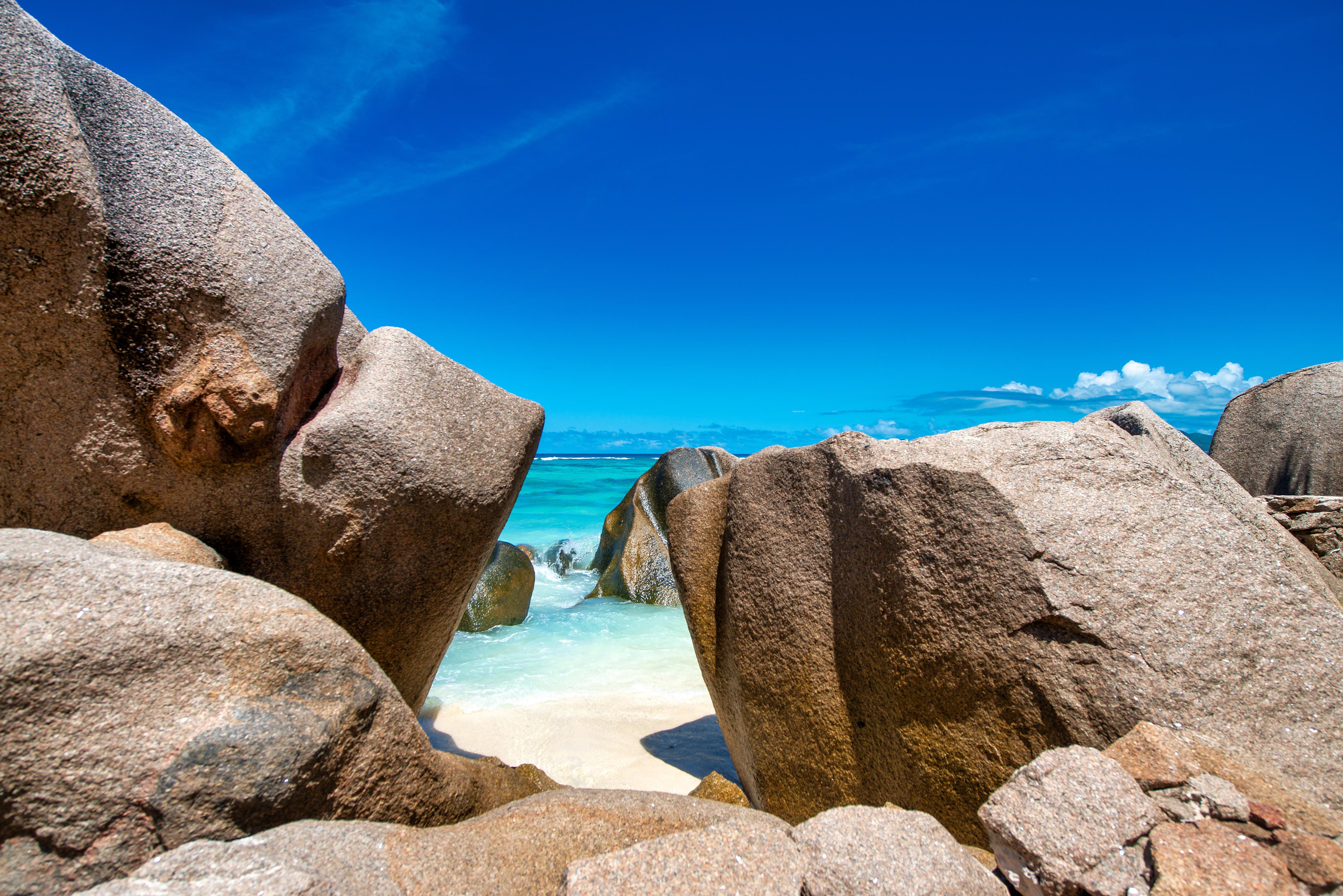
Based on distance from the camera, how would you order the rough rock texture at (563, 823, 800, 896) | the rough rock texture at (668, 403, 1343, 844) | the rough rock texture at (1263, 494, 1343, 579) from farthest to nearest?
the rough rock texture at (1263, 494, 1343, 579), the rough rock texture at (668, 403, 1343, 844), the rough rock texture at (563, 823, 800, 896)

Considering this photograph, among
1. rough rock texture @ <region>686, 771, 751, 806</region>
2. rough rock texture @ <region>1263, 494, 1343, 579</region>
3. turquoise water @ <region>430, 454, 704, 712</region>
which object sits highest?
rough rock texture @ <region>1263, 494, 1343, 579</region>

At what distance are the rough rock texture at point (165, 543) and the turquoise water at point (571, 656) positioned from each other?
2.04m

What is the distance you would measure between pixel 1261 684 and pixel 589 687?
402cm

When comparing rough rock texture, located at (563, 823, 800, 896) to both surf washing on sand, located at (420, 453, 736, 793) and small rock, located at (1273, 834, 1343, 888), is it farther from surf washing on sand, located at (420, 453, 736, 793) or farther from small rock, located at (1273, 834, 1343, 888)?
surf washing on sand, located at (420, 453, 736, 793)

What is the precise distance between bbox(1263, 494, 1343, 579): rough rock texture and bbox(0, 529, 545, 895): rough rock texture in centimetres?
323

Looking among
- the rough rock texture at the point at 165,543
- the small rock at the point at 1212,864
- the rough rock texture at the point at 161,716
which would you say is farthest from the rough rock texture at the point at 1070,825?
the rough rock texture at the point at 165,543

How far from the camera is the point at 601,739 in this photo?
3.83 meters

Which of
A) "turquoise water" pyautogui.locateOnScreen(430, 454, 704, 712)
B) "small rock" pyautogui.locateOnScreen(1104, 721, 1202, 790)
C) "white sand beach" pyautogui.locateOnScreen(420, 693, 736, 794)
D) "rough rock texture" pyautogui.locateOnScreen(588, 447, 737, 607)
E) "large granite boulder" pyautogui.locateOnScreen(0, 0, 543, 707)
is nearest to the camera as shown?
"small rock" pyautogui.locateOnScreen(1104, 721, 1202, 790)

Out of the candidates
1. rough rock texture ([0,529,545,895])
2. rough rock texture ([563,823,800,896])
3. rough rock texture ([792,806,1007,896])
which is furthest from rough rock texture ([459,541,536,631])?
rough rock texture ([792,806,1007,896])

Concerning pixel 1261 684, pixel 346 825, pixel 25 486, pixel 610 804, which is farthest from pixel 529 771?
pixel 1261 684

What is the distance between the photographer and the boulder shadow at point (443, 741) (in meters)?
3.61

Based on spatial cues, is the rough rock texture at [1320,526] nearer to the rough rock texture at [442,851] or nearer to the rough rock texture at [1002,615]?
the rough rock texture at [1002,615]

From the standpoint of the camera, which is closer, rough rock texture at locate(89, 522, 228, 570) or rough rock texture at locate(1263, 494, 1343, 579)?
rough rock texture at locate(89, 522, 228, 570)

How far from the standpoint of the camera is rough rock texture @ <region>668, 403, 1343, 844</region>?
60.4 inches
